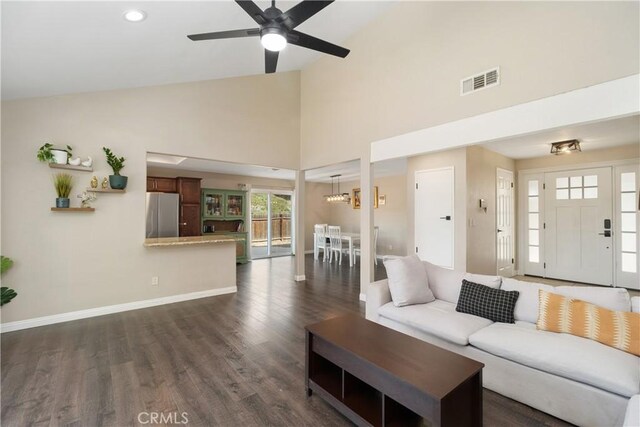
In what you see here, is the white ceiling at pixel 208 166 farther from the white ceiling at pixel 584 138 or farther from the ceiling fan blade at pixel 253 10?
the white ceiling at pixel 584 138

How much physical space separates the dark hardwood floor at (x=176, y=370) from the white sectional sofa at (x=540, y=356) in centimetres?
17

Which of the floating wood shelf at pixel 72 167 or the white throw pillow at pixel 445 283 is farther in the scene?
the floating wood shelf at pixel 72 167

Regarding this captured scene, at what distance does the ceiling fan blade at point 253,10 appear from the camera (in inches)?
76.6

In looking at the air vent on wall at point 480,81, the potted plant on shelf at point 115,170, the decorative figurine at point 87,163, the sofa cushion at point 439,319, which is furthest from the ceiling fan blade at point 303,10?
Result: the decorative figurine at point 87,163

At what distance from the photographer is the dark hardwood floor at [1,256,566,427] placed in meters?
1.90

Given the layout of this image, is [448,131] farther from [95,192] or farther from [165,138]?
[95,192]

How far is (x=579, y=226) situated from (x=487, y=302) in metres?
4.34

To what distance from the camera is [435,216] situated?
17.2 ft

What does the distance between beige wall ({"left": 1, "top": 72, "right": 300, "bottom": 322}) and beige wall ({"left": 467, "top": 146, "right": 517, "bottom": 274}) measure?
12.3ft

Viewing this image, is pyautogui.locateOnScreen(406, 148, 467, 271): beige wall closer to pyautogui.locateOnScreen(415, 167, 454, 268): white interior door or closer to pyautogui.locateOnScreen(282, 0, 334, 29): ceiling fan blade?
pyautogui.locateOnScreen(415, 167, 454, 268): white interior door

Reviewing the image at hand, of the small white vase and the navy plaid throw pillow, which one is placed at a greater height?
the small white vase

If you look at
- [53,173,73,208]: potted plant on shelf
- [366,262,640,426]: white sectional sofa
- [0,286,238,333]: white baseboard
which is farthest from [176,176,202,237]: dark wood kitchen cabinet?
[366,262,640,426]: white sectional sofa

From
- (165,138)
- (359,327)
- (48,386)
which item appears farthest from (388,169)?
(48,386)

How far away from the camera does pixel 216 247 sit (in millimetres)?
4773
